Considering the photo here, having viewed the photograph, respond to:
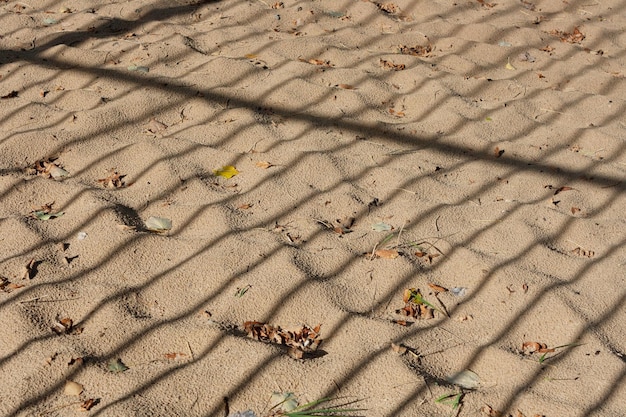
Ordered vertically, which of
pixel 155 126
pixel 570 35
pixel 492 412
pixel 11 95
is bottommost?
pixel 570 35

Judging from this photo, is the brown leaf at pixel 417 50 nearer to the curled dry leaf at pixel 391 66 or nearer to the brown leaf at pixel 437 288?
the curled dry leaf at pixel 391 66

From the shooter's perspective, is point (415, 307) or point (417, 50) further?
point (417, 50)

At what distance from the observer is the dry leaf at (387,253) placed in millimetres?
2570

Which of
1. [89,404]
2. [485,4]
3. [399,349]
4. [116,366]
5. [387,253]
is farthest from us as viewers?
[485,4]

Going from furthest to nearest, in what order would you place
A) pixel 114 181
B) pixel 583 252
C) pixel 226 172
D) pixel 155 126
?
pixel 155 126, pixel 226 172, pixel 114 181, pixel 583 252

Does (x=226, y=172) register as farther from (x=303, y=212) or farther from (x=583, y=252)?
(x=583, y=252)

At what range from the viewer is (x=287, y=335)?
222 cm

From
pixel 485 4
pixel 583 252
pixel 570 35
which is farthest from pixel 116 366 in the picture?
pixel 485 4

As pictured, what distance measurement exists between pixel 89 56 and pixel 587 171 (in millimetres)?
2365

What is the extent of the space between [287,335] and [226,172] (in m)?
0.97

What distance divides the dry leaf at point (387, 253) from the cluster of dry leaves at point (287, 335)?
0.43 metres

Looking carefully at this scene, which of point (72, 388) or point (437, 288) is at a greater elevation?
point (72, 388)

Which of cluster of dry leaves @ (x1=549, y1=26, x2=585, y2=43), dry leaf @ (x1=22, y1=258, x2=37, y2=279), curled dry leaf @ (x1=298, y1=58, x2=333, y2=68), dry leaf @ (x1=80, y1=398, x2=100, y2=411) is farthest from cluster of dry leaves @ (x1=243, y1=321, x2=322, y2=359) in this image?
cluster of dry leaves @ (x1=549, y1=26, x2=585, y2=43)

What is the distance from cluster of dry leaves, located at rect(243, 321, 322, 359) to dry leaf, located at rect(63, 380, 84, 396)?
0.49m
